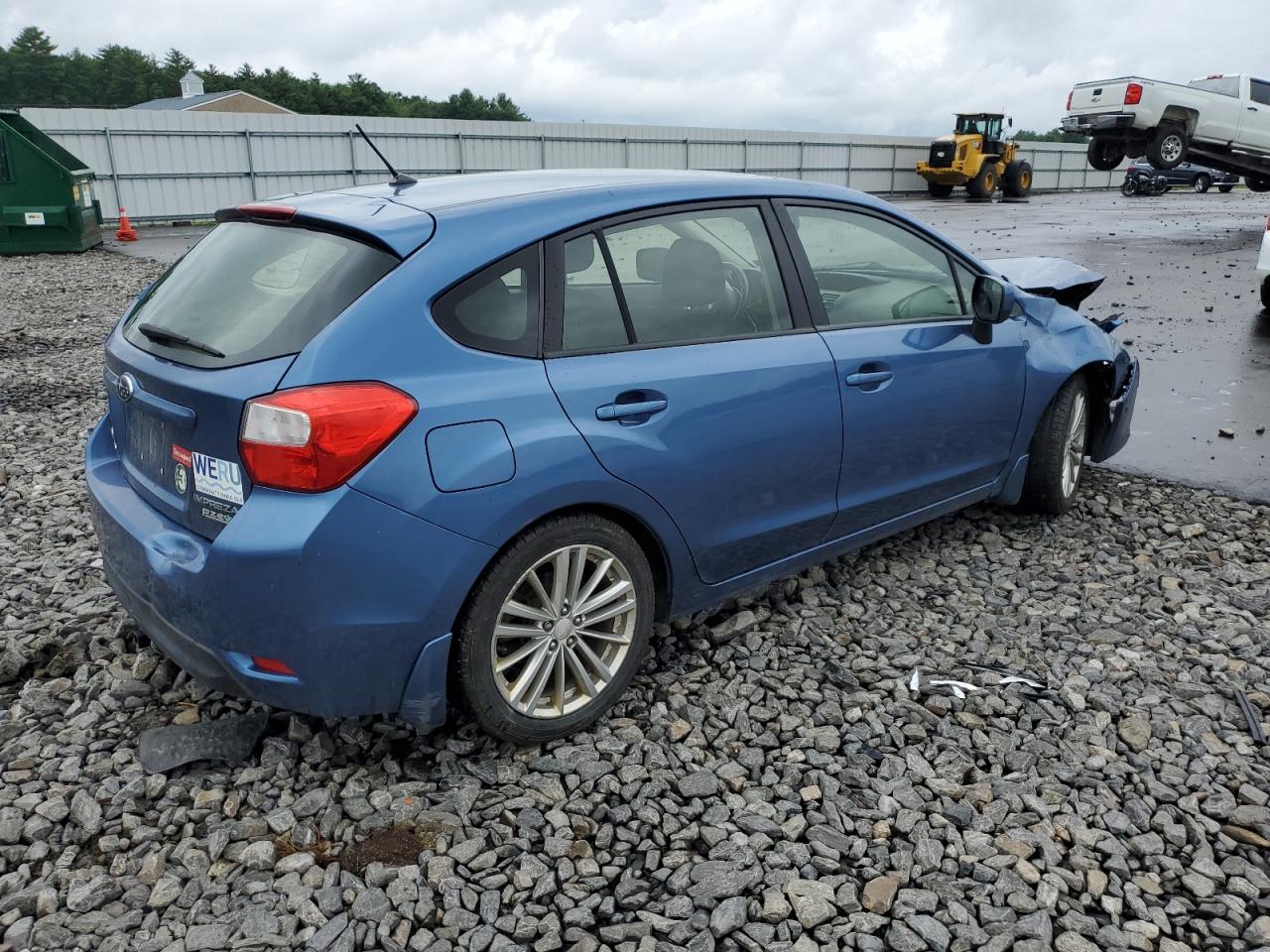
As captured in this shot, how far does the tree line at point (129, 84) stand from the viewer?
81875 millimetres

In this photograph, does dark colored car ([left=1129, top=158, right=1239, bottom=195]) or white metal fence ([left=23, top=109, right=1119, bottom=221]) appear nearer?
white metal fence ([left=23, top=109, right=1119, bottom=221])

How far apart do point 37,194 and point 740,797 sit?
17309 mm

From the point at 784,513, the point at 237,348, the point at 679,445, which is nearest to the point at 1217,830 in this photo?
the point at 784,513

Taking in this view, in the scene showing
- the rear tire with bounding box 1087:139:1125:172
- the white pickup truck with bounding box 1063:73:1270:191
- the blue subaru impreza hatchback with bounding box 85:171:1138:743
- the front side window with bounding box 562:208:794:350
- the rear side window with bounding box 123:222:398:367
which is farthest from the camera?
the rear tire with bounding box 1087:139:1125:172

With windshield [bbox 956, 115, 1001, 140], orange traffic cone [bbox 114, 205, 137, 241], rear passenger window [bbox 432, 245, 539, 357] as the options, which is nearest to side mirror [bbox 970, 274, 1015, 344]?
rear passenger window [bbox 432, 245, 539, 357]

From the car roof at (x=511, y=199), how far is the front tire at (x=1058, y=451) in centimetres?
173

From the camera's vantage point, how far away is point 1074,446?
15.6ft

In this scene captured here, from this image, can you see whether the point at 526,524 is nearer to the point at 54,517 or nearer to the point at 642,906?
the point at 642,906

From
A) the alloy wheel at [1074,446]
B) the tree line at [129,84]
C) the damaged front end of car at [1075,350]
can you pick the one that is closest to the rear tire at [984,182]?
the damaged front end of car at [1075,350]

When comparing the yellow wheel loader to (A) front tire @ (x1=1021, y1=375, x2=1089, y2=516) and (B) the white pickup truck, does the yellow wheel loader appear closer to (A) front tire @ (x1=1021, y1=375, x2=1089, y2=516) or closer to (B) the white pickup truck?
(B) the white pickup truck

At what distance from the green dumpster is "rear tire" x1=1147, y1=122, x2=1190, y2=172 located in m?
21.3

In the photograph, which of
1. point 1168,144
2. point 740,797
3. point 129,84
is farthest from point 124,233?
point 129,84

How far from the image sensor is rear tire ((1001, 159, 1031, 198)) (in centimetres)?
3306

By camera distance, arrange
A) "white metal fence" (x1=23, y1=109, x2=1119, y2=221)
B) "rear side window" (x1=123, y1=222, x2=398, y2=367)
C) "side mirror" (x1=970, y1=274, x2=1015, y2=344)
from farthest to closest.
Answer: "white metal fence" (x1=23, y1=109, x2=1119, y2=221) → "side mirror" (x1=970, y1=274, x2=1015, y2=344) → "rear side window" (x1=123, y1=222, x2=398, y2=367)
